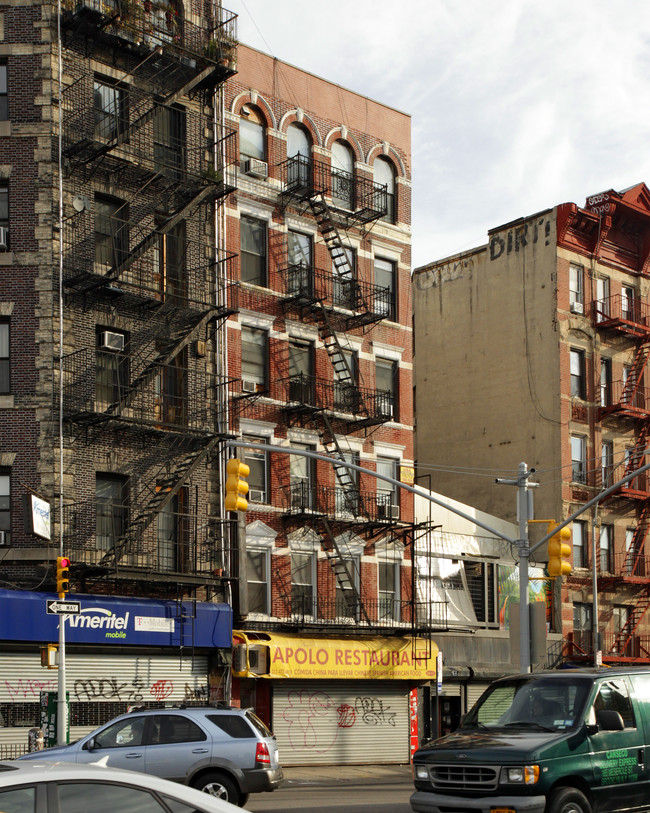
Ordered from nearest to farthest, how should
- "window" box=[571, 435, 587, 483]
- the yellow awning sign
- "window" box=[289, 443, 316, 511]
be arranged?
the yellow awning sign → "window" box=[289, 443, 316, 511] → "window" box=[571, 435, 587, 483]

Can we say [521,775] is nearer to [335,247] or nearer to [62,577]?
[62,577]

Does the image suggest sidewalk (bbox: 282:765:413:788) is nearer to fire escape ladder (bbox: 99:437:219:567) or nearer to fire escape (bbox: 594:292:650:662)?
fire escape ladder (bbox: 99:437:219:567)

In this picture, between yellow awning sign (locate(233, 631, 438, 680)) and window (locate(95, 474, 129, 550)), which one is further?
yellow awning sign (locate(233, 631, 438, 680))


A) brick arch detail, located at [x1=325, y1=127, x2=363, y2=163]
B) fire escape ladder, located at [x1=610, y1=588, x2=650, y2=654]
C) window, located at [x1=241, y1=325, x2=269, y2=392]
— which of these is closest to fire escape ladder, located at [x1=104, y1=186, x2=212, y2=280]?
window, located at [x1=241, y1=325, x2=269, y2=392]

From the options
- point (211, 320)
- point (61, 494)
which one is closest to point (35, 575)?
point (61, 494)

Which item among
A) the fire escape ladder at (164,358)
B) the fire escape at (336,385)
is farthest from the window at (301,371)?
the fire escape ladder at (164,358)

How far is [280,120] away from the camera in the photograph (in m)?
37.3

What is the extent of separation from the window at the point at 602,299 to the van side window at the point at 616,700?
115 ft

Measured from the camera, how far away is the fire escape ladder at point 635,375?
158 ft

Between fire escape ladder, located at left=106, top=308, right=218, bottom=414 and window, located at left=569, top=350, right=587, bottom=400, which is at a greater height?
window, located at left=569, top=350, right=587, bottom=400

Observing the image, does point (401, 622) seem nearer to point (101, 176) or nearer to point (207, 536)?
point (207, 536)

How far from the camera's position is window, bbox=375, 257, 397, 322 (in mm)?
39562

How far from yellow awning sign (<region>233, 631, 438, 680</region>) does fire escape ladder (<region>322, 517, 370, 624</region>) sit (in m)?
1.08

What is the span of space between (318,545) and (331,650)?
330 centimetres
